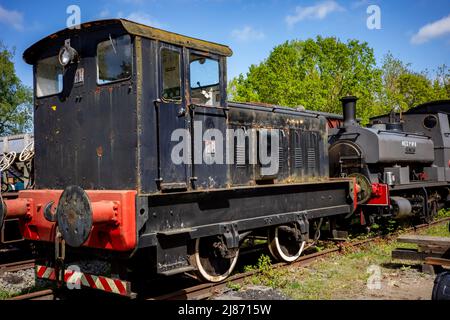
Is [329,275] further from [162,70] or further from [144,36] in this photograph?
[144,36]

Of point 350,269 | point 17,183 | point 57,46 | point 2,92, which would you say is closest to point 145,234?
point 57,46

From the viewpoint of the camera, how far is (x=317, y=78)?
1334 inches

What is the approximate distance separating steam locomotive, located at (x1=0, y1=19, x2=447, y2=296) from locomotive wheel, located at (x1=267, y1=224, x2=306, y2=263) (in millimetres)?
46

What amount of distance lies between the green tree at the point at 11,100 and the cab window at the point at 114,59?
37.3 metres

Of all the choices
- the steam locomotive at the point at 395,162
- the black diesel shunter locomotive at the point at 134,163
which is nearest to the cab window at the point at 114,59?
the black diesel shunter locomotive at the point at 134,163

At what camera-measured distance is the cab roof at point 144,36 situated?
5.74 meters

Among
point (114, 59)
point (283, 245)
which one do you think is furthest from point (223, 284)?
point (114, 59)

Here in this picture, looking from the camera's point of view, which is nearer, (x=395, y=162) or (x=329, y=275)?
(x=329, y=275)

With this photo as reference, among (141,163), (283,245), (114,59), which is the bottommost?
(283,245)

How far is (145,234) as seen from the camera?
5.71 m

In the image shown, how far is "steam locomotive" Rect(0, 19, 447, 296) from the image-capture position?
572 centimetres

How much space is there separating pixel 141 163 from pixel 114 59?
1504 millimetres
